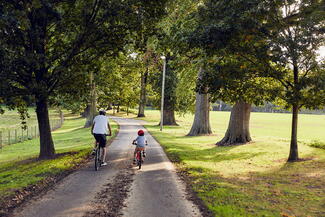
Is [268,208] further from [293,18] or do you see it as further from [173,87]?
[173,87]

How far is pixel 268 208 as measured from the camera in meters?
7.08

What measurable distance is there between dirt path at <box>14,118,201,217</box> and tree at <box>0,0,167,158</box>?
4035mm

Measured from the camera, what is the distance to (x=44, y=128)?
13797 mm

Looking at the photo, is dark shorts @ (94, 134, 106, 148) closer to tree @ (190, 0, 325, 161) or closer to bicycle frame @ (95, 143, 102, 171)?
bicycle frame @ (95, 143, 102, 171)

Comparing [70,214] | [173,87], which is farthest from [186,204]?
[173,87]

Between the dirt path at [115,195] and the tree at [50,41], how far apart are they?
4035mm

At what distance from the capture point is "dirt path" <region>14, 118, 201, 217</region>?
643 cm

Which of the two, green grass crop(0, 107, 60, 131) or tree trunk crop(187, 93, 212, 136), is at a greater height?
tree trunk crop(187, 93, 212, 136)

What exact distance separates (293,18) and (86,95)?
10.5 m

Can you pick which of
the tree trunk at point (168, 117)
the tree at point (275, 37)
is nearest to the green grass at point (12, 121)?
the tree trunk at point (168, 117)

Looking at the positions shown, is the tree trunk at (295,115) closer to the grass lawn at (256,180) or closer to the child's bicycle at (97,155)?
the grass lawn at (256,180)

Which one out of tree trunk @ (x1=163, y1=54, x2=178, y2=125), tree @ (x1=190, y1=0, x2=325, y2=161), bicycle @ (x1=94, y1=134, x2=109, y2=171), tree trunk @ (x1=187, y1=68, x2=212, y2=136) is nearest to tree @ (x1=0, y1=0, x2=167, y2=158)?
bicycle @ (x1=94, y1=134, x2=109, y2=171)

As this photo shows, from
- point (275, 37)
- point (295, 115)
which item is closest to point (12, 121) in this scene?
point (295, 115)

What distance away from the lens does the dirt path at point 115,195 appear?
643 centimetres
